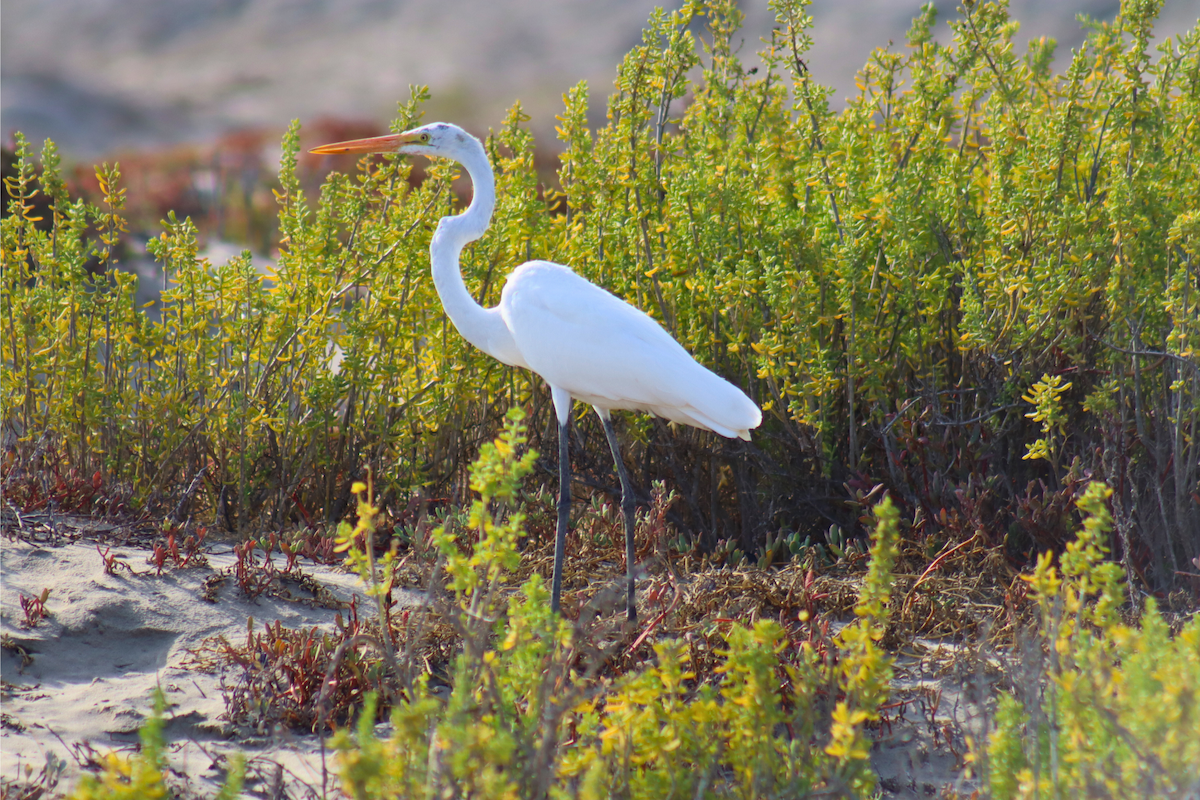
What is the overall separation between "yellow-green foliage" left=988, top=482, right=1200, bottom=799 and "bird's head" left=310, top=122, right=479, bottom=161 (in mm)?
2583

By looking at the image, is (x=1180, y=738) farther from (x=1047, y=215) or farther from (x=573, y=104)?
(x=573, y=104)

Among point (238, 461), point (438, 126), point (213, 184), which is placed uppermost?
point (213, 184)

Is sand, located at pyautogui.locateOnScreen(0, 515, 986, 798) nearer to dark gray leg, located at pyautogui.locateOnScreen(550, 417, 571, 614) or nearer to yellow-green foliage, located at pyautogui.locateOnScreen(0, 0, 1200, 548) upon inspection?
dark gray leg, located at pyautogui.locateOnScreen(550, 417, 571, 614)

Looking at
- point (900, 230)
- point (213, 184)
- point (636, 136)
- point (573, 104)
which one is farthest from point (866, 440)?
point (213, 184)

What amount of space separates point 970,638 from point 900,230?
133 centimetres

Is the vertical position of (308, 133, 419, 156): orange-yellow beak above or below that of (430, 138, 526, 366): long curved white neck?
above

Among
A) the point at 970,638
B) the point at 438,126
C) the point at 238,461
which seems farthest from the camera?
the point at 238,461

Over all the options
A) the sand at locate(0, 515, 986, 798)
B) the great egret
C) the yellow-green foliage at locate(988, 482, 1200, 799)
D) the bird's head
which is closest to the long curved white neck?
the great egret

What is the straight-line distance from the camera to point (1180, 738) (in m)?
1.46

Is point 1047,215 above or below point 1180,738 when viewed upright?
above

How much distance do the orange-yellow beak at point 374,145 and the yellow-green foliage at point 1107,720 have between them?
2.76 meters

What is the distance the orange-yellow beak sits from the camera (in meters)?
3.60

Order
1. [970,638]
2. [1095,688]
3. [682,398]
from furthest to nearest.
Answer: [682,398]
[970,638]
[1095,688]

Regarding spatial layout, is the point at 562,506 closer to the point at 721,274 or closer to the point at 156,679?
the point at 721,274
